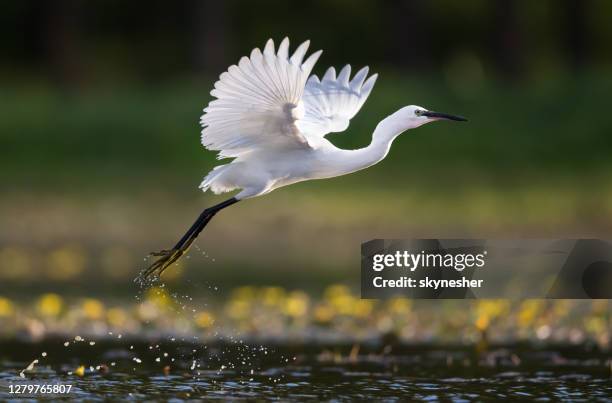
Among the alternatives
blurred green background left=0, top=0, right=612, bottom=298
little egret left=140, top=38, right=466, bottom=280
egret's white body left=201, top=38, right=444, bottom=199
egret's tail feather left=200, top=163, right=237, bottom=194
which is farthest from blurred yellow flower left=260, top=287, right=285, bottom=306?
egret's tail feather left=200, top=163, right=237, bottom=194

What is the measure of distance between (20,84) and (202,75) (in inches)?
316

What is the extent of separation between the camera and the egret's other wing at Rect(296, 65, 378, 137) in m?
10.2

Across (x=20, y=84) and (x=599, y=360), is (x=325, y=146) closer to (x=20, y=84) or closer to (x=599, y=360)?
(x=599, y=360)

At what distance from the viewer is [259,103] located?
881cm

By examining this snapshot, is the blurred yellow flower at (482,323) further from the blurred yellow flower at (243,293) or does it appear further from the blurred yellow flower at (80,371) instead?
the blurred yellow flower at (80,371)

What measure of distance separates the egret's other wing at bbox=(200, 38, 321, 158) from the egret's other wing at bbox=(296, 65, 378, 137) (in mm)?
948

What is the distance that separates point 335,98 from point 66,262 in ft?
23.2

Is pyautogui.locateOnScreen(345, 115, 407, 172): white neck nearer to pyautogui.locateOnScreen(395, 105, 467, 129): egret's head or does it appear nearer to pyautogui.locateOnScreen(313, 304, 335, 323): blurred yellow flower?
pyautogui.locateOnScreen(395, 105, 467, 129): egret's head

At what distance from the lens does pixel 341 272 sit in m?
15.8

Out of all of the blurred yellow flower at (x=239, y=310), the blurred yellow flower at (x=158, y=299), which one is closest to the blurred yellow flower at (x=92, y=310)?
the blurred yellow flower at (x=158, y=299)

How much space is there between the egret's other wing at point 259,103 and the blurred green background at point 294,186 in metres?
4.86

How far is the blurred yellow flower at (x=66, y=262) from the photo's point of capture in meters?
15.4

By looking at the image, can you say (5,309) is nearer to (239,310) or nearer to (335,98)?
(239,310)

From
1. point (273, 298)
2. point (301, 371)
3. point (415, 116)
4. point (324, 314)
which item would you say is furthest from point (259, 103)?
point (273, 298)
